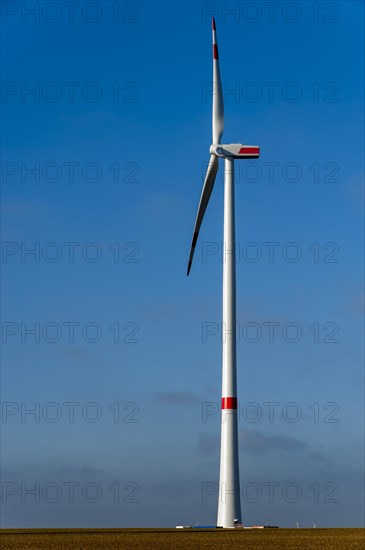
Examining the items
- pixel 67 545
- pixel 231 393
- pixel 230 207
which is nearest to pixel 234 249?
pixel 230 207

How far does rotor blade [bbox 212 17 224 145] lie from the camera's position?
89.3 metres

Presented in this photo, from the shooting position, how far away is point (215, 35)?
89.6m

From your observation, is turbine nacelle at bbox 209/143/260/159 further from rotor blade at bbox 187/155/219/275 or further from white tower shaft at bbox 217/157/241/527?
white tower shaft at bbox 217/157/241/527

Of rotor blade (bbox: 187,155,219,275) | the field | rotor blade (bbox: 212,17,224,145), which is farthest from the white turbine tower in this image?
the field

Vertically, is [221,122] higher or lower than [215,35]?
lower

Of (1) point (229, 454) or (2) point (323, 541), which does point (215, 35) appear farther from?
(2) point (323, 541)

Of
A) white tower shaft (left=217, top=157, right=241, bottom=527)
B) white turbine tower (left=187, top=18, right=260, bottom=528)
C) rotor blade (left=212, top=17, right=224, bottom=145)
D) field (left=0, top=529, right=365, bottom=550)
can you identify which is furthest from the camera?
rotor blade (left=212, top=17, right=224, bottom=145)

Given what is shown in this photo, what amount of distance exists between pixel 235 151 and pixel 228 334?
17638mm

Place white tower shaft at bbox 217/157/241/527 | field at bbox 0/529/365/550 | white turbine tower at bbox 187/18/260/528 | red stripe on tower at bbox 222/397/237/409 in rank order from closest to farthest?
field at bbox 0/529/365/550, white tower shaft at bbox 217/157/241/527, white turbine tower at bbox 187/18/260/528, red stripe on tower at bbox 222/397/237/409

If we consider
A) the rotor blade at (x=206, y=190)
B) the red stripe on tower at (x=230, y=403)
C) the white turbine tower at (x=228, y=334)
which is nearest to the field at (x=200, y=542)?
the white turbine tower at (x=228, y=334)

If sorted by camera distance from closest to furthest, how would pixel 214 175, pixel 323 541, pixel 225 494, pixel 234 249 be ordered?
pixel 323 541 → pixel 225 494 → pixel 234 249 → pixel 214 175

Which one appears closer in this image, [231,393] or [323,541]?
[323,541]

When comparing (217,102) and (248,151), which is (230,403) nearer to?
(248,151)

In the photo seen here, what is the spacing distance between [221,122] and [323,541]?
46.9 meters
